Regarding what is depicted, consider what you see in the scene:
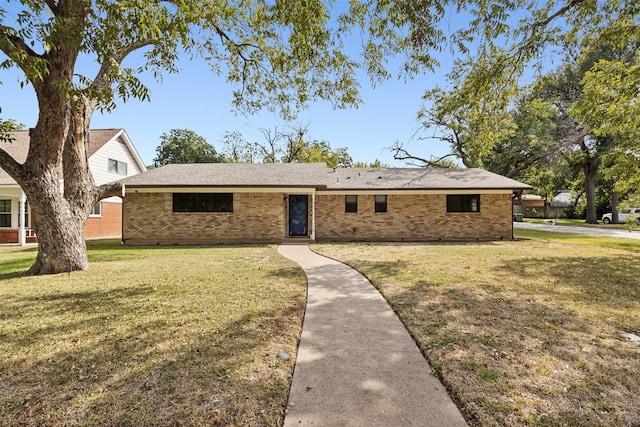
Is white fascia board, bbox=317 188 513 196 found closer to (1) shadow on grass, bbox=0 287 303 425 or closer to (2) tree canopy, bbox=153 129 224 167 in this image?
(1) shadow on grass, bbox=0 287 303 425

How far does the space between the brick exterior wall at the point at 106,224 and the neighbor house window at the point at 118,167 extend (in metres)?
2.25

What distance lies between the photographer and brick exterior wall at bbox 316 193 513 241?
16.4 metres

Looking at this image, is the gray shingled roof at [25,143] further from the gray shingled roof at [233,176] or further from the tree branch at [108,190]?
the tree branch at [108,190]

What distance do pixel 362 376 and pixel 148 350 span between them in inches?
96.2

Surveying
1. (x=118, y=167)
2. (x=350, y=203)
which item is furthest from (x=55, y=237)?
(x=118, y=167)

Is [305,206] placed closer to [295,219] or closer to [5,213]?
[295,219]

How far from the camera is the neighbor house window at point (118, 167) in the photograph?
20.8 meters

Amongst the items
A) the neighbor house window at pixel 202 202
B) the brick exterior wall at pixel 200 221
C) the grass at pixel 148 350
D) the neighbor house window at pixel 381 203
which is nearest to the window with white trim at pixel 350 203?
the neighbor house window at pixel 381 203

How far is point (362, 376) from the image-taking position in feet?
9.82

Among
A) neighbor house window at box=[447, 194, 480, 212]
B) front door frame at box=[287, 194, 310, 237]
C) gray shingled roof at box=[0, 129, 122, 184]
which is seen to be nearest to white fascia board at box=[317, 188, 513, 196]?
neighbor house window at box=[447, 194, 480, 212]

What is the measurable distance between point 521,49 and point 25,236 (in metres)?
23.9

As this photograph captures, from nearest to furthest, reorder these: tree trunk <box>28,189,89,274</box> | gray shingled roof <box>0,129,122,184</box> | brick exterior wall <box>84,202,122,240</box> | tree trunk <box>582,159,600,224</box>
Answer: tree trunk <box>28,189,89,274</box> < gray shingled roof <box>0,129,122,184</box> < brick exterior wall <box>84,202,122,240</box> < tree trunk <box>582,159,600,224</box>

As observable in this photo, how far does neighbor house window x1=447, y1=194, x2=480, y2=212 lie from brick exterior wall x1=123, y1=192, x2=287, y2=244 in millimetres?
8896

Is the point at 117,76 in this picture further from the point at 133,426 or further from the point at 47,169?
the point at 133,426
